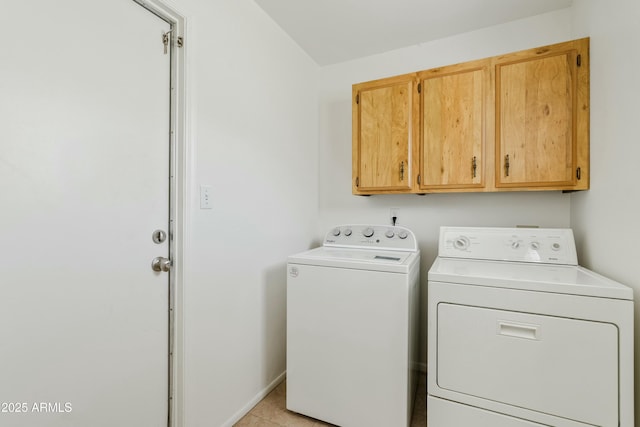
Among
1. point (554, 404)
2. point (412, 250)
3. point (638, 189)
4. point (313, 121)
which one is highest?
point (313, 121)

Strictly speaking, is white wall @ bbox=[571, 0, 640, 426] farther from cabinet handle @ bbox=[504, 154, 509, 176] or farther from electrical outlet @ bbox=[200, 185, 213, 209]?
electrical outlet @ bbox=[200, 185, 213, 209]

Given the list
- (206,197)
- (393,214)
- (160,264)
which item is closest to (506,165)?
(393,214)

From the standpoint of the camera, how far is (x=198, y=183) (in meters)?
1.36

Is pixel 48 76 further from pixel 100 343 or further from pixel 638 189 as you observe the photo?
pixel 638 189

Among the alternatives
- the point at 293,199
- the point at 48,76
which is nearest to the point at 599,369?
the point at 293,199

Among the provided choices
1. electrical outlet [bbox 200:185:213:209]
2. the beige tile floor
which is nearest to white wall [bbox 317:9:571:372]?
the beige tile floor

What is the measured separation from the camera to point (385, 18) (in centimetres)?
186

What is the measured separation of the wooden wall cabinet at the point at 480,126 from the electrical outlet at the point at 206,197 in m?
1.02

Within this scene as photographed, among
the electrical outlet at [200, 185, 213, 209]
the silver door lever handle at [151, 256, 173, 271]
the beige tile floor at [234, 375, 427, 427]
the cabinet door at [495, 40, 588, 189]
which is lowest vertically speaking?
the beige tile floor at [234, 375, 427, 427]

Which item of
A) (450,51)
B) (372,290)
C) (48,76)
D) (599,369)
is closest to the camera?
(48,76)

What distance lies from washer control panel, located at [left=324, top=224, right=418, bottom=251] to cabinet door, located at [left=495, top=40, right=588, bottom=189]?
62 centimetres

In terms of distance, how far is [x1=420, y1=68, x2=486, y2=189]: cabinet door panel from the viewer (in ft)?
5.57

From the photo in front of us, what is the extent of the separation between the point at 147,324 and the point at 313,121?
1.86 meters

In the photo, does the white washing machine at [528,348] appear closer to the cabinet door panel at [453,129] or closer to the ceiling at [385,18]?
the cabinet door panel at [453,129]
